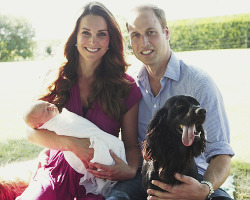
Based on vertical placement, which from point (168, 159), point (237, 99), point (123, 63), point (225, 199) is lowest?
point (237, 99)

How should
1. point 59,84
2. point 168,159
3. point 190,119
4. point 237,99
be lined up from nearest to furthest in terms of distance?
point 190,119, point 168,159, point 59,84, point 237,99

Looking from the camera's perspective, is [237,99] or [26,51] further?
[26,51]

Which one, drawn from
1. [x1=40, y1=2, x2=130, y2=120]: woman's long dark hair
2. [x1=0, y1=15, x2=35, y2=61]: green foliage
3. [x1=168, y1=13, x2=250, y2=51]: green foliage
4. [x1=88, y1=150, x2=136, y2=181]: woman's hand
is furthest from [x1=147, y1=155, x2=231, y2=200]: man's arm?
[x1=168, y1=13, x2=250, y2=51]: green foliage

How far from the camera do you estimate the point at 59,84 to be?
3.17m

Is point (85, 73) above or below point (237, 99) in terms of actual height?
above

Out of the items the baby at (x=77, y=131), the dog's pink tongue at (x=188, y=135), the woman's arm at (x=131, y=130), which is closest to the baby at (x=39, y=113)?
the baby at (x=77, y=131)

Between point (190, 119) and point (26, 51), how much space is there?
19.6 m

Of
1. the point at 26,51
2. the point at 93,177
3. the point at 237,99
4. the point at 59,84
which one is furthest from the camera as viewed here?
the point at 26,51

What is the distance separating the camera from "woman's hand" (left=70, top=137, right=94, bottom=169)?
272cm

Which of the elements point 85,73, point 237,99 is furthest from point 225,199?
point 237,99

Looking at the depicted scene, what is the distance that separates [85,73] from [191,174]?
5.26ft

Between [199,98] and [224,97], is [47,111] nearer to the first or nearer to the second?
[199,98]

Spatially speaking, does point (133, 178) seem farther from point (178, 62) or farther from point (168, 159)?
point (178, 62)

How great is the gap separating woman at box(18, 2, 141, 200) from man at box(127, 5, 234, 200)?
176 millimetres
